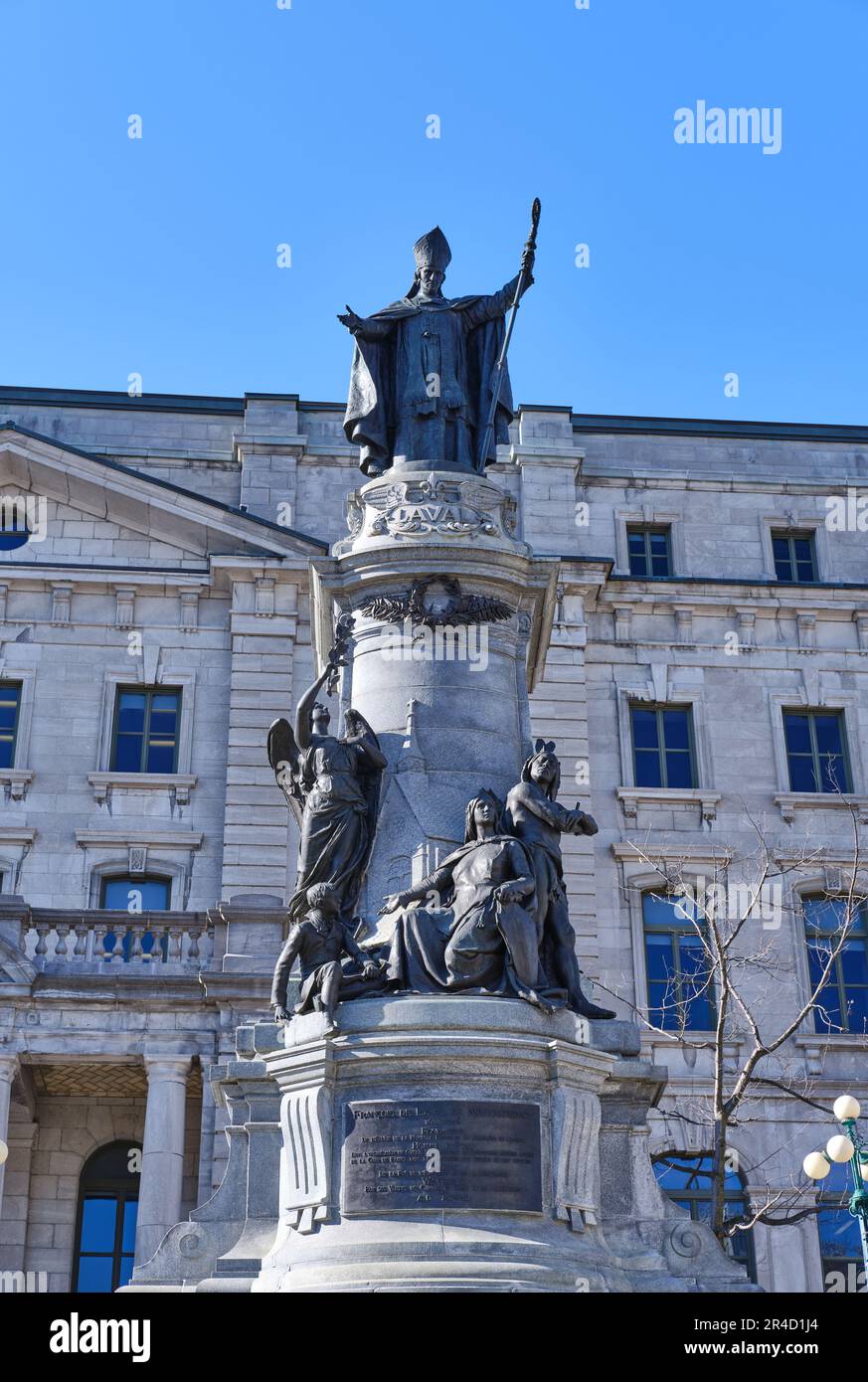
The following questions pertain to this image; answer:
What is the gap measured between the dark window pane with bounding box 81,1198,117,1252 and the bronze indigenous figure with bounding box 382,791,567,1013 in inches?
724

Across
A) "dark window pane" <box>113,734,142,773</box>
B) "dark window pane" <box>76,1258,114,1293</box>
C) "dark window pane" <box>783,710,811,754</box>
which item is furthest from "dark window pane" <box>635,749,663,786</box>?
"dark window pane" <box>76,1258,114,1293</box>

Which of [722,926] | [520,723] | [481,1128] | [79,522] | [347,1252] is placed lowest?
[347,1252]

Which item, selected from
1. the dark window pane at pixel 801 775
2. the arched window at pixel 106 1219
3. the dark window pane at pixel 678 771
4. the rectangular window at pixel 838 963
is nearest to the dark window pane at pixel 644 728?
the dark window pane at pixel 678 771

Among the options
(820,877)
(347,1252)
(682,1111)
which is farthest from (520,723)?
(820,877)

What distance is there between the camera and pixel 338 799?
47.4 feet

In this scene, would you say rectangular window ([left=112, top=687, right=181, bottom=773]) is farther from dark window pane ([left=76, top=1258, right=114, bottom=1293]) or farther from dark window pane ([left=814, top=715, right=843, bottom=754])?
dark window pane ([left=814, top=715, right=843, bottom=754])

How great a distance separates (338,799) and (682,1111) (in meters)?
18.9

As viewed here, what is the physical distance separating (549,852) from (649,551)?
84.5 feet

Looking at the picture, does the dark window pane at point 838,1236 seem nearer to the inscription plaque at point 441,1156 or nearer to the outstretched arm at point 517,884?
the outstretched arm at point 517,884

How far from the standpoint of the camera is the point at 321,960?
13617 millimetres

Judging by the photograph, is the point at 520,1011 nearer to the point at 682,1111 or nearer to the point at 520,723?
the point at 520,723

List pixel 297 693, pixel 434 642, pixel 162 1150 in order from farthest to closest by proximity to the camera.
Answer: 1. pixel 297 693
2. pixel 162 1150
3. pixel 434 642

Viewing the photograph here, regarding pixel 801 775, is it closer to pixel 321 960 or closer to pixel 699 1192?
pixel 699 1192

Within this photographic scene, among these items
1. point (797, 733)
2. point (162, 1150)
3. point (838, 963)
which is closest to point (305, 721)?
point (162, 1150)
